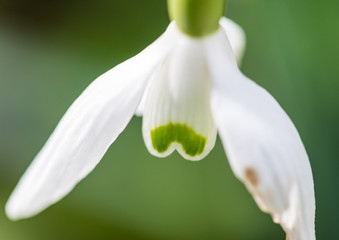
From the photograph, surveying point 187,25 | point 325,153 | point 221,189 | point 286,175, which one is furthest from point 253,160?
point 221,189

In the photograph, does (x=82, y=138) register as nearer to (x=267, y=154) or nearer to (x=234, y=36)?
(x=267, y=154)

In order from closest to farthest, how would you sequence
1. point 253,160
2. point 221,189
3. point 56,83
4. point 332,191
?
point 253,160 → point 332,191 → point 221,189 → point 56,83

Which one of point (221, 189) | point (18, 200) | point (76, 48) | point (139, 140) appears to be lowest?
point (18, 200)

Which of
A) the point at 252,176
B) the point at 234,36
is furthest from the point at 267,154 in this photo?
the point at 234,36

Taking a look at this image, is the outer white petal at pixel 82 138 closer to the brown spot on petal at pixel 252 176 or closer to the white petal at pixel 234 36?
the brown spot on petal at pixel 252 176

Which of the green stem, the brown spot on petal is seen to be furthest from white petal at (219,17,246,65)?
the brown spot on petal

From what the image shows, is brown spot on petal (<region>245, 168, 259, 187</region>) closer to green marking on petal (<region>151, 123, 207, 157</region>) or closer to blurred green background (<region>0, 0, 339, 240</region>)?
green marking on petal (<region>151, 123, 207, 157</region>)

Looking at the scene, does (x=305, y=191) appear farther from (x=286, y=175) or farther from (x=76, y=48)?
(x=76, y=48)
